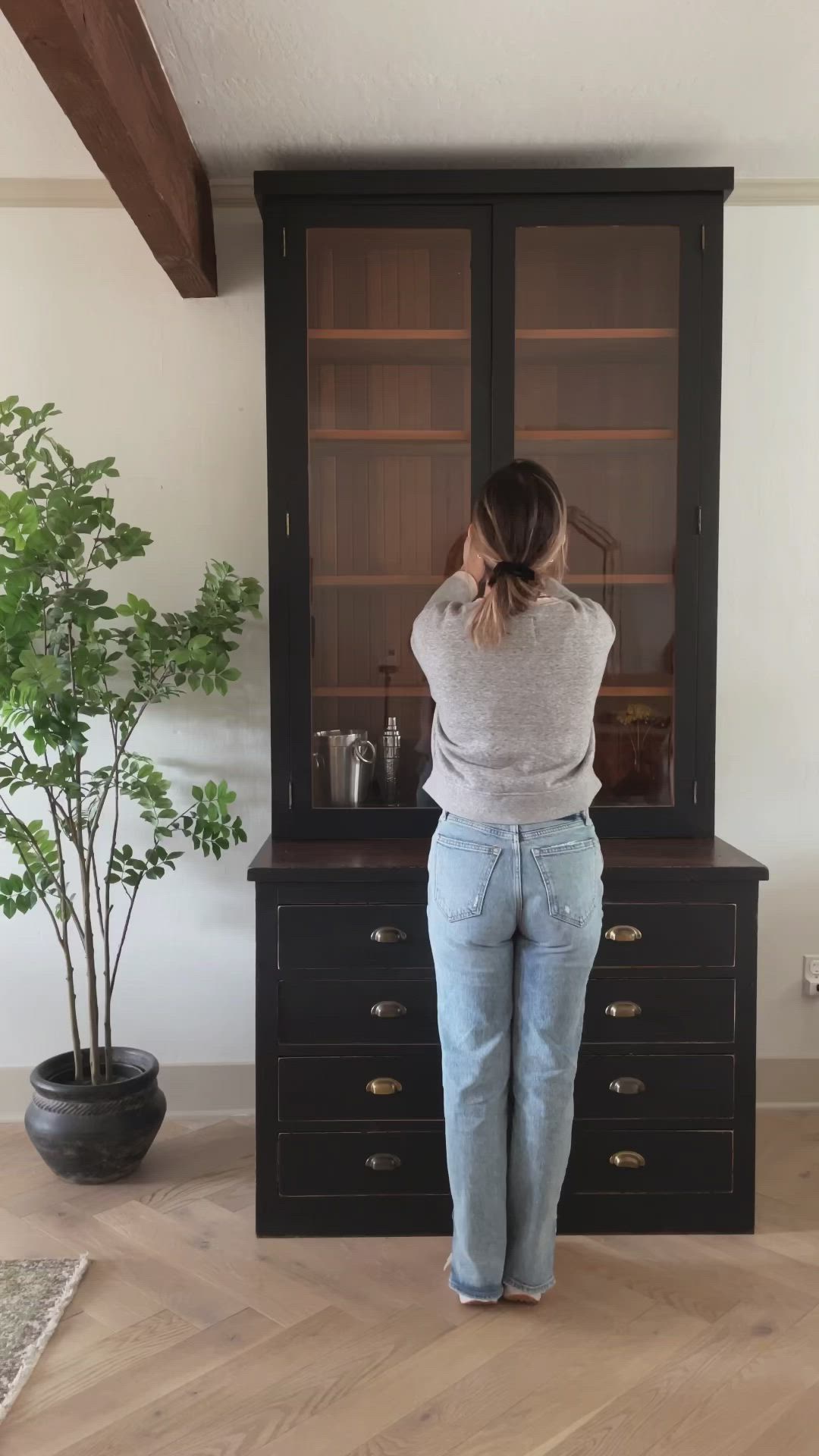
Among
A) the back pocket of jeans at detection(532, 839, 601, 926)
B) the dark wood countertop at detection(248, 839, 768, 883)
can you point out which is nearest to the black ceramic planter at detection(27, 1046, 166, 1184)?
the dark wood countertop at detection(248, 839, 768, 883)

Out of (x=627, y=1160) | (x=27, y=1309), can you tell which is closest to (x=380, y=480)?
(x=627, y=1160)

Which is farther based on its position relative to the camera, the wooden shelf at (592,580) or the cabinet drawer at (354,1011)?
the wooden shelf at (592,580)

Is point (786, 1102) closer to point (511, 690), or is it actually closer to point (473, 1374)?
point (473, 1374)

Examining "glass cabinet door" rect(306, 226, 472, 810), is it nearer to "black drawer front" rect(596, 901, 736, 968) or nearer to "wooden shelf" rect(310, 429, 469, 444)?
"wooden shelf" rect(310, 429, 469, 444)

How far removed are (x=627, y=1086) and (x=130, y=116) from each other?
2.12 metres

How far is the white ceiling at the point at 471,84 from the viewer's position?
6.82ft

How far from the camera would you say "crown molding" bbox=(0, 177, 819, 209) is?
2.86 m

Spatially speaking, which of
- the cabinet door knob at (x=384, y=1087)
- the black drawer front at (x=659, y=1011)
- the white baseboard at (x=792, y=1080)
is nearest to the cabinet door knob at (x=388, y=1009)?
the cabinet door knob at (x=384, y=1087)

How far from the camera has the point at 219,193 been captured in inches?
113

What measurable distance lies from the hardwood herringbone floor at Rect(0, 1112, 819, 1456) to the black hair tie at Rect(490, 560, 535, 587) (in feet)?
4.48

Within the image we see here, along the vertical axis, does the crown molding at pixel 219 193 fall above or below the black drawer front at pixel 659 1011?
above

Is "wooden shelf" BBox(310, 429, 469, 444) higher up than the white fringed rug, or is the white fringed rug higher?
"wooden shelf" BBox(310, 429, 469, 444)

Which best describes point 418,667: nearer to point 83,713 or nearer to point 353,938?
point 353,938

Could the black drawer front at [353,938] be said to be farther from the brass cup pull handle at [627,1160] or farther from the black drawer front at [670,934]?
the brass cup pull handle at [627,1160]
